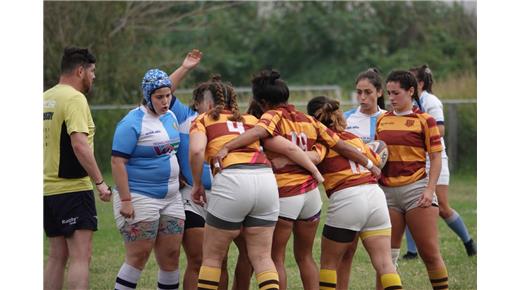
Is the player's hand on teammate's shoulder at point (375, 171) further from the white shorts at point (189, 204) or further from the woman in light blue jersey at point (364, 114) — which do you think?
the white shorts at point (189, 204)

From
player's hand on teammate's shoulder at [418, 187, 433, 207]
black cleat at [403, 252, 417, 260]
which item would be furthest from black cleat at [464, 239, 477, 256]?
player's hand on teammate's shoulder at [418, 187, 433, 207]

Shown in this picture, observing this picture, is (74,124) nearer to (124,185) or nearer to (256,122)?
(124,185)

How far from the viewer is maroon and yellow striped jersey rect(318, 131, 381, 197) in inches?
246

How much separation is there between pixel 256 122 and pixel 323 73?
74.8 ft

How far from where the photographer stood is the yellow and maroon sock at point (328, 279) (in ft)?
20.4

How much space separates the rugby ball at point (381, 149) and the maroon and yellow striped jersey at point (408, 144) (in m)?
0.07

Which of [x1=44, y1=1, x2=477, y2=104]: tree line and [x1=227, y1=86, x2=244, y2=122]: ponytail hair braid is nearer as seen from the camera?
[x1=227, y1=86, x2=244, y2=122]: ponytail hair braid

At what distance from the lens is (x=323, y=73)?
2869 cm

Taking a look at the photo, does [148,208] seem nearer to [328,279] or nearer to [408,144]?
[328,279]

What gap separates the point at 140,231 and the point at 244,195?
834 mm

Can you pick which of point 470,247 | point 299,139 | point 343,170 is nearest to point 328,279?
point 343,170

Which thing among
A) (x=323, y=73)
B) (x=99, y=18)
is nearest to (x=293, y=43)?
(x=323, y=73)

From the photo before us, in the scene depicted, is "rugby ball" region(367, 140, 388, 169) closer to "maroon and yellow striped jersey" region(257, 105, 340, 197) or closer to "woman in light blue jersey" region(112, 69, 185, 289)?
"maroon and yellow striped jersey" region(257, 105, 340, 197)

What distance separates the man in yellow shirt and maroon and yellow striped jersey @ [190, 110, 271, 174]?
28.9 inches
